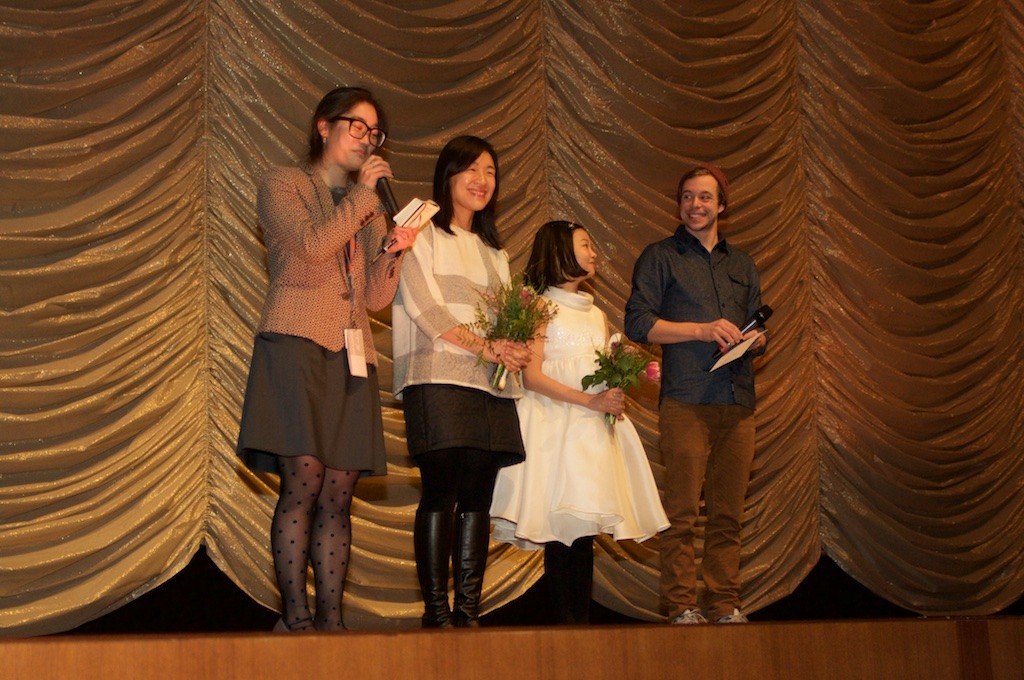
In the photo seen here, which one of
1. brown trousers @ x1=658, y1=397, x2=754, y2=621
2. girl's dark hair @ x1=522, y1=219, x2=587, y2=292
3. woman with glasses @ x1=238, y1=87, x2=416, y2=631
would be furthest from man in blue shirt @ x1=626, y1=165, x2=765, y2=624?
woman with glasses @ x1=238, y1=87, x2=416, y2=631

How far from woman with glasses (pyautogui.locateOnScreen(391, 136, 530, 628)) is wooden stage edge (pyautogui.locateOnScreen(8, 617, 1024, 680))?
0.39 m

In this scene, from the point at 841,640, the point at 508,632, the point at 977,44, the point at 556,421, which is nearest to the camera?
the point at 508,632

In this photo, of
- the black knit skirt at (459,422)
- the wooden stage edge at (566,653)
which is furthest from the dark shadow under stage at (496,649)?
the black knit skirt at (459,422)

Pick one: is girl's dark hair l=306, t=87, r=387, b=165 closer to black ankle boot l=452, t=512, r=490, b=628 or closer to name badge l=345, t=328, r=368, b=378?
name badge l=345, t=328, r=368, b=378

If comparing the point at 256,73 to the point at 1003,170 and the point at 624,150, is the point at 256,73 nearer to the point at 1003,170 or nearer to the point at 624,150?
the point at 624,150

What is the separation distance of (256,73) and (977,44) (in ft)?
12.1

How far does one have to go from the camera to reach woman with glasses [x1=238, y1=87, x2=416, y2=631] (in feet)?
9.06

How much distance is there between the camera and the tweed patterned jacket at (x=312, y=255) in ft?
9.25

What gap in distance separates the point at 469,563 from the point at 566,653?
0.48 m

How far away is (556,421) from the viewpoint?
11.4 feet

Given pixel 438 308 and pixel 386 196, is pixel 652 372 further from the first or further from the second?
pixel 386 196

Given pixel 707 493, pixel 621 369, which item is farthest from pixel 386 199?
pixel 707 493

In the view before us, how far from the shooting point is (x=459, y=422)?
3.12 meters

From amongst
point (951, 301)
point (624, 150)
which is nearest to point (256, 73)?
point (624, 150)
